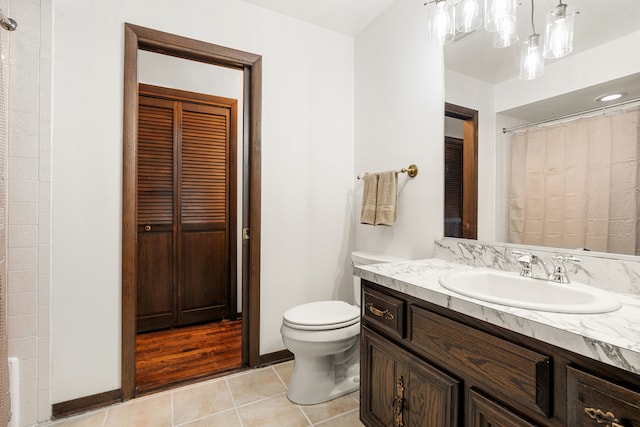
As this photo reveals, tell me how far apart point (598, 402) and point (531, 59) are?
1.29m

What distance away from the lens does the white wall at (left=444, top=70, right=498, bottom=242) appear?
4.93ft

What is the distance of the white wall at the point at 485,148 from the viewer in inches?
59.2

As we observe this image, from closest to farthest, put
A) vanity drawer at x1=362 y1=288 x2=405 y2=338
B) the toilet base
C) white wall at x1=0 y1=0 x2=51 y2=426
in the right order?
vanity drawer at x1=362 y1=288 x2=405 y2=338
white wall at x1=0 y1=0 x2=51 y2=426
the toilet base

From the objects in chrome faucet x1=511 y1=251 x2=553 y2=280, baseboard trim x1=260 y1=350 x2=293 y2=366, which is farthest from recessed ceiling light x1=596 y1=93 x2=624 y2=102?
baseboard trim x1=260 y1=350 x2=293 y2=366

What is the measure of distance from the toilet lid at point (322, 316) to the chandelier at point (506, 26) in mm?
1430

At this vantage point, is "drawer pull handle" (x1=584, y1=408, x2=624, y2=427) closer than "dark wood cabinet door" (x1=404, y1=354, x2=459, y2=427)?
Yes

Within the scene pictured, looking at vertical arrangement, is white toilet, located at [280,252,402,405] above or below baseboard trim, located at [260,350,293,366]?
above

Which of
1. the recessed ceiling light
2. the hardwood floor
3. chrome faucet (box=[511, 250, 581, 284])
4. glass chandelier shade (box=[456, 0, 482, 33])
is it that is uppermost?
glass chandelier shade (box=[456, 0, 482, 33])

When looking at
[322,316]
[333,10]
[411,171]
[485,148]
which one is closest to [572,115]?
[485,148]

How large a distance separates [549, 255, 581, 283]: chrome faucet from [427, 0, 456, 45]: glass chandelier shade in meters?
1.13

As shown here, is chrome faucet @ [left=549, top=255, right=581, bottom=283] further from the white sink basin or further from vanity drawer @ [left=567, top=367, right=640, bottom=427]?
vanity drawer @ [left=567, top=367, right=640, bottom=427]

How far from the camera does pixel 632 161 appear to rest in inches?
41.7

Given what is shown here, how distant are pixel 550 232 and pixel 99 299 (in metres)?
2.18

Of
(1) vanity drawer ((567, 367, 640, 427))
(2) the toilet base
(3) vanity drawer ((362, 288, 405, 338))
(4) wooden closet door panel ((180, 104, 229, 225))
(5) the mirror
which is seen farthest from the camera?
(4) wooden closet door panel ((180, 104, 229, 225))
